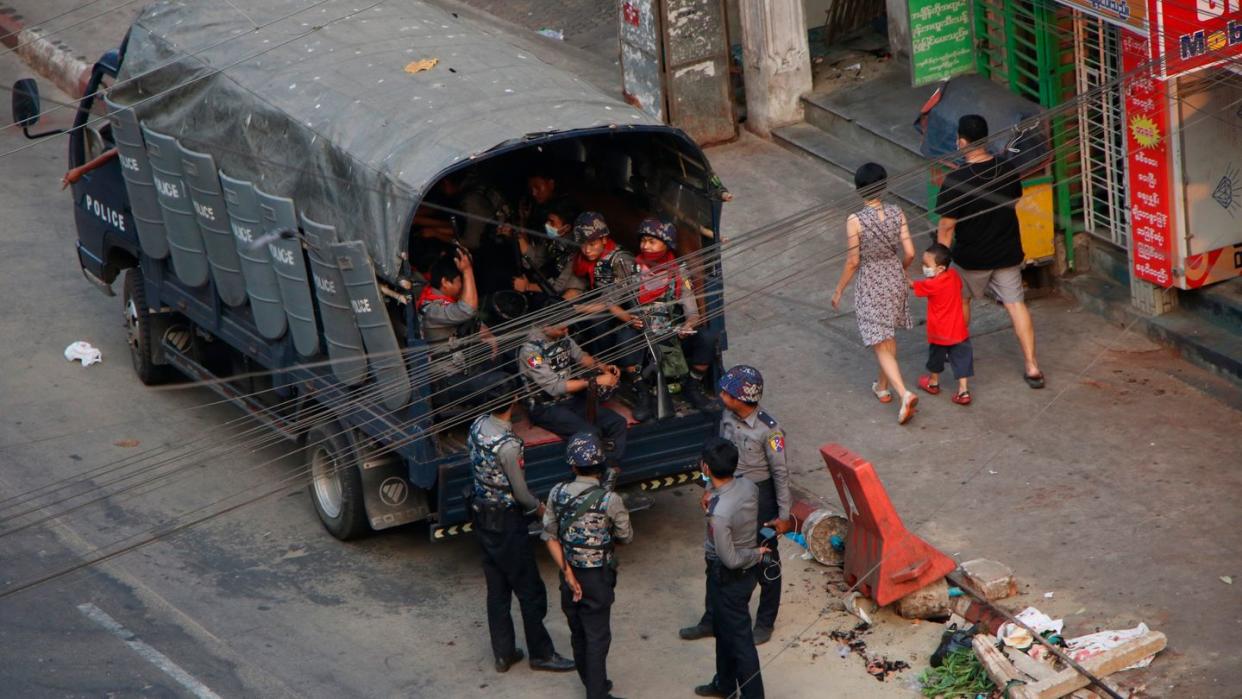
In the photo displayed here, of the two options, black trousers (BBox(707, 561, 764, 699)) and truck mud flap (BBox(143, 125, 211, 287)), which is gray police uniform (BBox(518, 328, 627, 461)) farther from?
truck mud flap (BBox(143, 125, 211, 287))

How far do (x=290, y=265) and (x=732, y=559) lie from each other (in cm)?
325

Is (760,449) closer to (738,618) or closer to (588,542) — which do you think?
(738,618)

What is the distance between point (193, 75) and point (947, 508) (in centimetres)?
514

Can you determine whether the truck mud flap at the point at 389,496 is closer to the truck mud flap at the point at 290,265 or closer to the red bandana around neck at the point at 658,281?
the truck mud flap at the point at 290,265

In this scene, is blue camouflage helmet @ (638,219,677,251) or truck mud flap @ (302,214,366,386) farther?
blue camouflage helmet @ (638,219,677,251)

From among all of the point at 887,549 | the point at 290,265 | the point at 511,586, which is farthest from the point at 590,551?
the point at 290,265

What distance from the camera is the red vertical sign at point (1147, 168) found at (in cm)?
1115

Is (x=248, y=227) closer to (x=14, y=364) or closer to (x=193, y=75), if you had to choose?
(x=193, y=75)

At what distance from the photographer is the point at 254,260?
411 inches

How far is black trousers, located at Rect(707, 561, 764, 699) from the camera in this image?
27.6 ft

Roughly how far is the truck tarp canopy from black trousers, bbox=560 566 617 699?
1913mm

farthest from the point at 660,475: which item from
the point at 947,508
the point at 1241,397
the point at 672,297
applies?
the point at 1241,397

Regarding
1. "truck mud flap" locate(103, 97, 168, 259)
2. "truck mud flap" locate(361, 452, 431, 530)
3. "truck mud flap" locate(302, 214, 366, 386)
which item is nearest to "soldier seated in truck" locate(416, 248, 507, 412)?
"truck mud flap" locate(302, 214, 366, 386)

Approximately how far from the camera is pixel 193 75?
11.1 m
